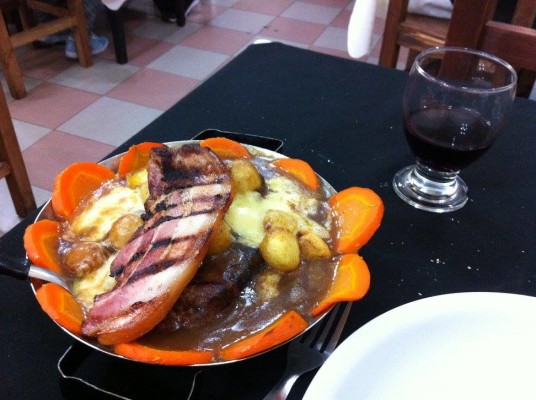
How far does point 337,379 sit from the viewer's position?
34cm

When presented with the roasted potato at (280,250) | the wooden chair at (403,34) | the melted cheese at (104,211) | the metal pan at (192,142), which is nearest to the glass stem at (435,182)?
the metal pan at (192,142)

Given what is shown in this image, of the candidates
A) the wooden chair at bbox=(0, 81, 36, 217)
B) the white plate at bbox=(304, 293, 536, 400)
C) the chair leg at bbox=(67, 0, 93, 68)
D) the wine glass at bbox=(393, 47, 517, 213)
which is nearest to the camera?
the white plate at bbox=(304, 293, 536, 400)

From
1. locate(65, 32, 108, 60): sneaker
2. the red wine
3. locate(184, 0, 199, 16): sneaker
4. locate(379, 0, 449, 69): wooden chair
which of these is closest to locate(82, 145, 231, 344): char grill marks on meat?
the red wine

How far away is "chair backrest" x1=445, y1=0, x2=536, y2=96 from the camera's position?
851mm

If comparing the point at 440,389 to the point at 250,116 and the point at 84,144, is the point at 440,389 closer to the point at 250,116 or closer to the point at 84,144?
the point at 250,116

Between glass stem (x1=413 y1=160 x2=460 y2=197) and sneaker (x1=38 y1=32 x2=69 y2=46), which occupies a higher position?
glass stem (x1=413 y1=160 x2=460 y2=197)

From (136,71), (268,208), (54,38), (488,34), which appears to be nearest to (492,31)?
(488,34)

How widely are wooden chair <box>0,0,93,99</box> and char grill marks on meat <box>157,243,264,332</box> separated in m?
1.78

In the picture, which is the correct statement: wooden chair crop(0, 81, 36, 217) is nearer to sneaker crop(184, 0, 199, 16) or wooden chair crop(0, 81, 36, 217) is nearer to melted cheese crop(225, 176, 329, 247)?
melted cheese crop(225, 176, 329, 247)

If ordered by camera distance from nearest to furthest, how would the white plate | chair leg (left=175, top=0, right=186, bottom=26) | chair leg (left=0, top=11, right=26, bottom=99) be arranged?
1. the white plate
2. chair leg (left=0, top=11, right=26, bottom=99)
3. chair leg (left=175, top=0, right=186, bottom=26)

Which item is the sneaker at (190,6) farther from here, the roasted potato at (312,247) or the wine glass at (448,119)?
the roasted potato at (312,247)

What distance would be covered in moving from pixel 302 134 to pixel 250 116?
9cm

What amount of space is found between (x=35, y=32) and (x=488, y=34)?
1.83m

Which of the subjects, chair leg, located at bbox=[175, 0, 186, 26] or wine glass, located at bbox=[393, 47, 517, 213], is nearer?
wine glass, located at bbox=[393, 47, 517, 213]
